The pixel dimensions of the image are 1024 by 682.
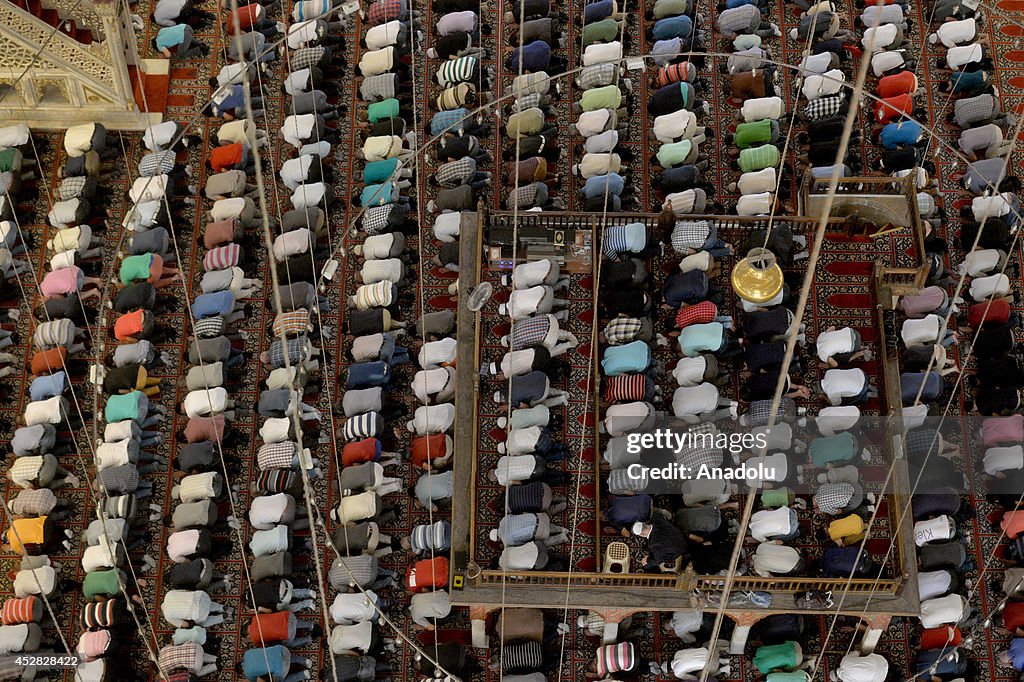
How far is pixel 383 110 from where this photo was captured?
1673 centimetres

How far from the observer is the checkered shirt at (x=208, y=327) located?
15258mm

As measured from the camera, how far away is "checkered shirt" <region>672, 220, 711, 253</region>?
15078 mm

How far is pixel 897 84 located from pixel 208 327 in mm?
8460

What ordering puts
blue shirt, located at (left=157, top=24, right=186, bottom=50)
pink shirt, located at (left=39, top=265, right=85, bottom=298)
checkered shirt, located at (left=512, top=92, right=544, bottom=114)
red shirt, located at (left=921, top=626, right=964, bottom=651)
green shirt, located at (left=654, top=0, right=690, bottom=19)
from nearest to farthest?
red shirt, located at (left=921, top=626, right=964, bottom=651) < pink shirt, located at (left=39, top=265, right=85, bottom=298) < checkered shirt, located at (left=512, top=92, right=544, bottom=114) < green shirt, located at (left=654, top=0, right=690, bottom=19) < blue shirt, located at (left=157, top=24, right=186, bottom=50)

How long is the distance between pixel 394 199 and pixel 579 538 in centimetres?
462

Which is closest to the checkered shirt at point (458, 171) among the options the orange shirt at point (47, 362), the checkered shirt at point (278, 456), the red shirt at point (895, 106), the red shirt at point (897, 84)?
the checkered shirt at point (278, 456)

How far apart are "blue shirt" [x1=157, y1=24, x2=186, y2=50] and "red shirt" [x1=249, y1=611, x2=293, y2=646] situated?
7777mm

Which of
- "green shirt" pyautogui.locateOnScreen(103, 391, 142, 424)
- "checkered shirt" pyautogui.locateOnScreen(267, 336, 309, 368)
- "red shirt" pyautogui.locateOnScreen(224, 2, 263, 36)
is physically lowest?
"green shirt" pyautogui.locateOnScreen(103, 391, 142, 424)

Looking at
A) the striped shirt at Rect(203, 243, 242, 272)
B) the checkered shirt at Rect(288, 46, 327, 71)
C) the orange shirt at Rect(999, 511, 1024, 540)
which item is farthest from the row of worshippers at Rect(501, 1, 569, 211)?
the orange shirt at Rect(999, 511, 1024, 540)

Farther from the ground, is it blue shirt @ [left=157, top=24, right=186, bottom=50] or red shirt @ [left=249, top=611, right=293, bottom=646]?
blue shirt @ [left=157, top=24, right=186, bottom=50]

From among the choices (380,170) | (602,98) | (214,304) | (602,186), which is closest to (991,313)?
(602,186)

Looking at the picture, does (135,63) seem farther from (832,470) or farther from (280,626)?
(832,470)

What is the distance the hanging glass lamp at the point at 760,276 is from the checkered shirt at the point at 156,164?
7535 millimetres

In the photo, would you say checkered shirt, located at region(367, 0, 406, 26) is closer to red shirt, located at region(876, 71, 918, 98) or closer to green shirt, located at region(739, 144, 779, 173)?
green shirt, located at region(739, 144, 779, 173)
